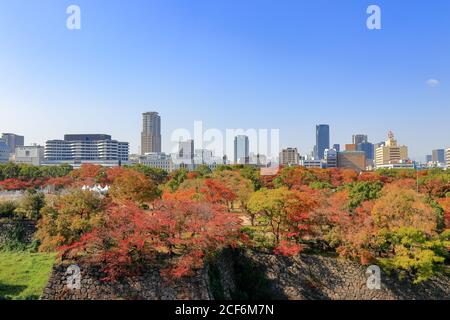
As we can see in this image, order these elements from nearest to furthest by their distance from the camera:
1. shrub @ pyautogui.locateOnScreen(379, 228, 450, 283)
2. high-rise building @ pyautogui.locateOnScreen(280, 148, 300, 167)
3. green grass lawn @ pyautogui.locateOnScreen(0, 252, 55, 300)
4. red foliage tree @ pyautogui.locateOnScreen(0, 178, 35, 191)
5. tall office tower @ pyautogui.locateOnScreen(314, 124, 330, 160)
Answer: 1. green grass lawn @ pyautogui.locateOnScreen(0, 252, 55, 300)
2. shrub @ pyautogui.locateOnScreen(379, 228, 450, 283)
3. red foliage tree @ pyautogui.locateOnScreen(0, 178, 35, 191)
4. high-rise building @ pyautogui.locateOnScreen(280, 148, 300, 167)
5. tall office tower @ pyautogui.locateOnScreen(314, 124, 330, 160)

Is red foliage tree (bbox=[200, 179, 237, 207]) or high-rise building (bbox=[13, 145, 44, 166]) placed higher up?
high-rise building (bbox=[13, 145, 44, 166])

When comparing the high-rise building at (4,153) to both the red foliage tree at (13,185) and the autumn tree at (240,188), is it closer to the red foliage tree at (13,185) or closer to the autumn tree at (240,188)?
the red foliage tree at (13,185)

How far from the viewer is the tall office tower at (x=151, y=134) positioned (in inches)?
4245

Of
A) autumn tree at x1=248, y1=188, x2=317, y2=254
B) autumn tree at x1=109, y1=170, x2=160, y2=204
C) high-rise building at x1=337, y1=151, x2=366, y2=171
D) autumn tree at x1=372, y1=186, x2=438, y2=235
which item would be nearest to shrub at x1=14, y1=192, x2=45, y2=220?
autumn tree at x1=109, y1=170, x2=160, y2=204

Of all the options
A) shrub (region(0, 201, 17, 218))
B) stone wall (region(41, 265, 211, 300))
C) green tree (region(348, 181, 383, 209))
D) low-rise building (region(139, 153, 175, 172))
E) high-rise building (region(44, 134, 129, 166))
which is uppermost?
high-rise building (region(44, 134, 129, 166))

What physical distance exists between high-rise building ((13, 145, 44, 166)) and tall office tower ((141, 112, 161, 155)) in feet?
104

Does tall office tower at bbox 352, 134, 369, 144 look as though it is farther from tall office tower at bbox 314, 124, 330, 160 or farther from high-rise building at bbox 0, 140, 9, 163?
high-rise building at bbox 0, 140, 9, 163

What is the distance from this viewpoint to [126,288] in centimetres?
1130

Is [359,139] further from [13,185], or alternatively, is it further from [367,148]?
[13,185]

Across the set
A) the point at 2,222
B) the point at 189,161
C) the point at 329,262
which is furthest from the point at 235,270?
the point at 189,161

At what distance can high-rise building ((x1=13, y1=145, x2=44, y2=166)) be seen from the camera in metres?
85.0

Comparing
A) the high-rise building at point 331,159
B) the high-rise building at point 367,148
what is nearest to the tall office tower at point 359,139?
the high-rise building at point 367,148

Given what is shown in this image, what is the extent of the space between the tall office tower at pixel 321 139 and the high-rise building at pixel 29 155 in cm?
10442

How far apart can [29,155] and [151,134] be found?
37.8m
